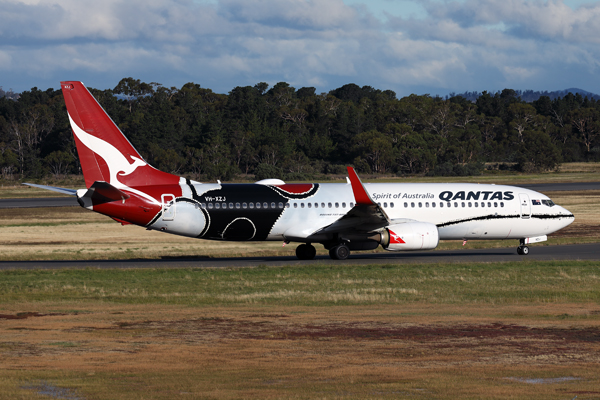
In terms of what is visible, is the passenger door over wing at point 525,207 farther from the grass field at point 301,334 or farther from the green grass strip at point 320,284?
the grass field at point 301,334

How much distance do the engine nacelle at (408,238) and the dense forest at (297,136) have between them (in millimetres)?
72317

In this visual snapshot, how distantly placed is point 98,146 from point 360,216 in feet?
38.6

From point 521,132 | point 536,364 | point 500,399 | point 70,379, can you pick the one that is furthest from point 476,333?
point 521,132

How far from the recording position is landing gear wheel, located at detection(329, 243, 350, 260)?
111ft

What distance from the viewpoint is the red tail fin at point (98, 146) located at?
31359mm

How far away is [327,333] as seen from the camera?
17.1m

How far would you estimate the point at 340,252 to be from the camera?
33875mm

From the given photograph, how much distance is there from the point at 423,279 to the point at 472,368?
13.6m

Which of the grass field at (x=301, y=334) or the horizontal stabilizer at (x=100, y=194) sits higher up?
the horizontal stabilizer at (x=100, y=194)

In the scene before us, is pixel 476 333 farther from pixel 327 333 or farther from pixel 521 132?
pixel 521 132

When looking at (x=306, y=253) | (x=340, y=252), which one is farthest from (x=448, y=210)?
(x=306, y=253)

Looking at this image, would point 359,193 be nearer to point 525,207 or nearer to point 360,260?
point 360,260

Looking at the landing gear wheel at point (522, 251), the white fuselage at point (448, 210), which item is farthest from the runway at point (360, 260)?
the white fuselage at point (448, 210)

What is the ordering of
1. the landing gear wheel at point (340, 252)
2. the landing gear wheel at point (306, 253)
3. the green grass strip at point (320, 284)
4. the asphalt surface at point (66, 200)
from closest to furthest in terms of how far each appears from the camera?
the green grass strip at point (320, 284) < the landing gear wheel at point (340, 252) < the landing gear wheel at point (306, 253) < the asphalt surface at point (66, 200)
